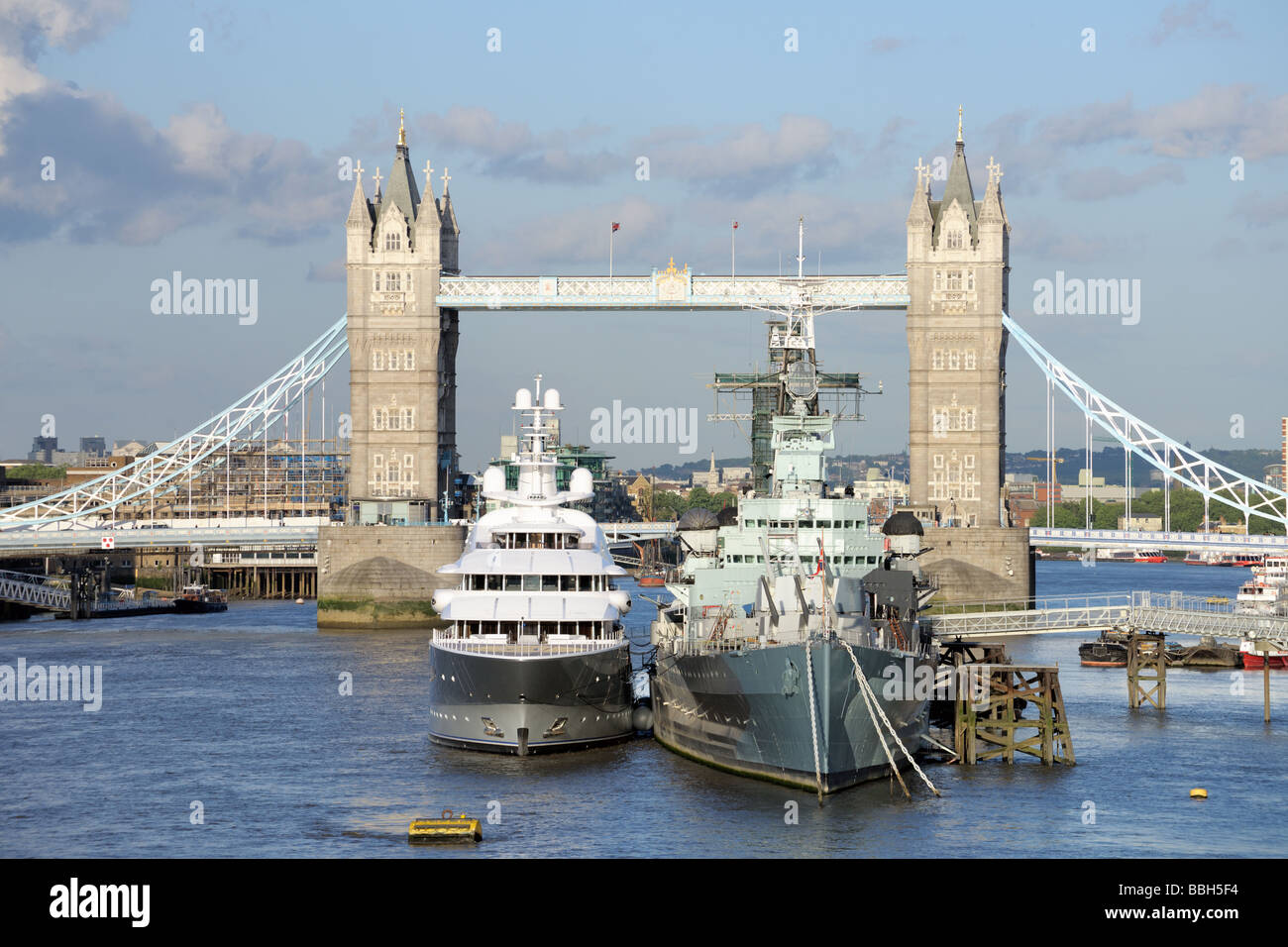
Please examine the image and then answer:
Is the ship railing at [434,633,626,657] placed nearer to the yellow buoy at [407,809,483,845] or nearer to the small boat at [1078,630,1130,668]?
the yellow buoy at [407,809,483,845]

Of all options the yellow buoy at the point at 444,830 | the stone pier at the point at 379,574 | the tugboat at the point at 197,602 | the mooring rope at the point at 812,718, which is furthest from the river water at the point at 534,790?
the tugboat at the point at 197,602

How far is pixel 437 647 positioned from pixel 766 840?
14.4 meters

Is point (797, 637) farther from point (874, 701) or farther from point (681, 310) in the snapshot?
point (681, 310)

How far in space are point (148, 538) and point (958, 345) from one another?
151ft

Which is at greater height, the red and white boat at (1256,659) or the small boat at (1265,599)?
the small boat at (1265,599)

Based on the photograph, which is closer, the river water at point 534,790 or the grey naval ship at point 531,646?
the river water at point 534,790

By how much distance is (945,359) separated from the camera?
9988 cm

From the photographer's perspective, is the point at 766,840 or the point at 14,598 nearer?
the point at 766,840

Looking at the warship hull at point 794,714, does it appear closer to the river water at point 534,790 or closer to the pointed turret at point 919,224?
the river water at point 534,790

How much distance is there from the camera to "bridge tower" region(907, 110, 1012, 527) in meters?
99.2
